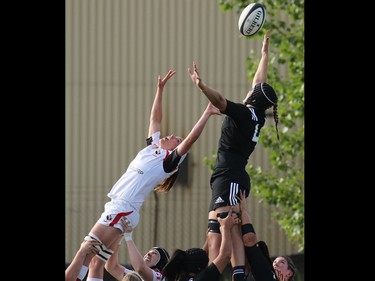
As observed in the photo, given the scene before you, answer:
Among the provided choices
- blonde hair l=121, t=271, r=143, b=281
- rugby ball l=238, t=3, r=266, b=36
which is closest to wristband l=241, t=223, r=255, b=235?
blonde hair l=121, t=271, r=143, b=281

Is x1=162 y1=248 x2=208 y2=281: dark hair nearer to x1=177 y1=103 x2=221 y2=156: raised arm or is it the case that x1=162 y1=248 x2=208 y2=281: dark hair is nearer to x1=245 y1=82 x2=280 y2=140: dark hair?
x1=177 y1=103 x2=221 y2=156: raised arm

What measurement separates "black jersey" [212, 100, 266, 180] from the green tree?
22.1ft

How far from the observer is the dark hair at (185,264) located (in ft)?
32.4

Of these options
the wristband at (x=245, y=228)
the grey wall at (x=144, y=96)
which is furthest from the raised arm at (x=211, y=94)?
the grey wall at (x=144, y=96)

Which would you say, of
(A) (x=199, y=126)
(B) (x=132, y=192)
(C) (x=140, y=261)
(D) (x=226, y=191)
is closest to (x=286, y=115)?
(C) (x=140, y=261)

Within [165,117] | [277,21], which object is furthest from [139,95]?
[277,21]

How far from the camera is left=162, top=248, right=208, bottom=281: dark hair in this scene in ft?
32.4

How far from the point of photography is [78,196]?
19.4m

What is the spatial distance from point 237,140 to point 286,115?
736 centimetres

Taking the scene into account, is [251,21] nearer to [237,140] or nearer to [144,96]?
[237,140]

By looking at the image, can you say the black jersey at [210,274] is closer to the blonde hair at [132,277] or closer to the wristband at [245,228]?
the wristband at [245,228]
